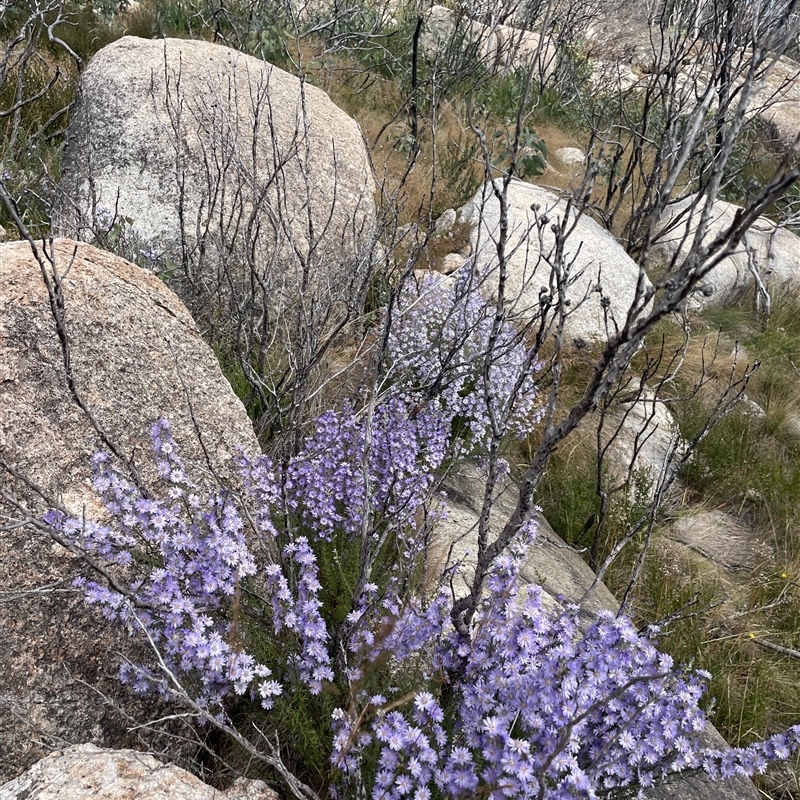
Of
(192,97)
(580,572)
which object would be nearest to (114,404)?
(580,572)

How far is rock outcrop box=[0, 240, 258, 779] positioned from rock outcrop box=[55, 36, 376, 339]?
3.35 ft

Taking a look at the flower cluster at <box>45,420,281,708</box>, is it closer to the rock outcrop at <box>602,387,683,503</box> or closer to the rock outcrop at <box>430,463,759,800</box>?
the rock outcrop at <box>430,463,759,800</box>

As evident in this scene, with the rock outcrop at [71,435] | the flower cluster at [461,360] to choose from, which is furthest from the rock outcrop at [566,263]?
the rock outcrop at [71,435]

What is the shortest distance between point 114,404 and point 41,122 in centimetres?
388

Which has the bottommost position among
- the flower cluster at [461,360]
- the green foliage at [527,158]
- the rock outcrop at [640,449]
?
the rock outcrop at [640,449]

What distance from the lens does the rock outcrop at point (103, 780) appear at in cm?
150

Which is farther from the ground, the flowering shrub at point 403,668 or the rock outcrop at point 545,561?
the flowering shrub at point 403,668

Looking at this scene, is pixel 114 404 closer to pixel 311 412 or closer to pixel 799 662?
pixel 311 412

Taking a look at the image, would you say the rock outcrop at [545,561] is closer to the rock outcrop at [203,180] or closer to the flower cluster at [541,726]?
the flower cluster at [541,726]

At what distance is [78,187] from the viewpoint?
385 cm

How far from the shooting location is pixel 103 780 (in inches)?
60.2

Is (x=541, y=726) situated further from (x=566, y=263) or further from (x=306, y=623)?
(x=566, y=263)

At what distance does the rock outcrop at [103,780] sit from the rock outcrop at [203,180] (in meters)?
1.99

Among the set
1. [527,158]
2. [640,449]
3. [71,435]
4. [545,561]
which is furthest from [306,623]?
[527,158]
